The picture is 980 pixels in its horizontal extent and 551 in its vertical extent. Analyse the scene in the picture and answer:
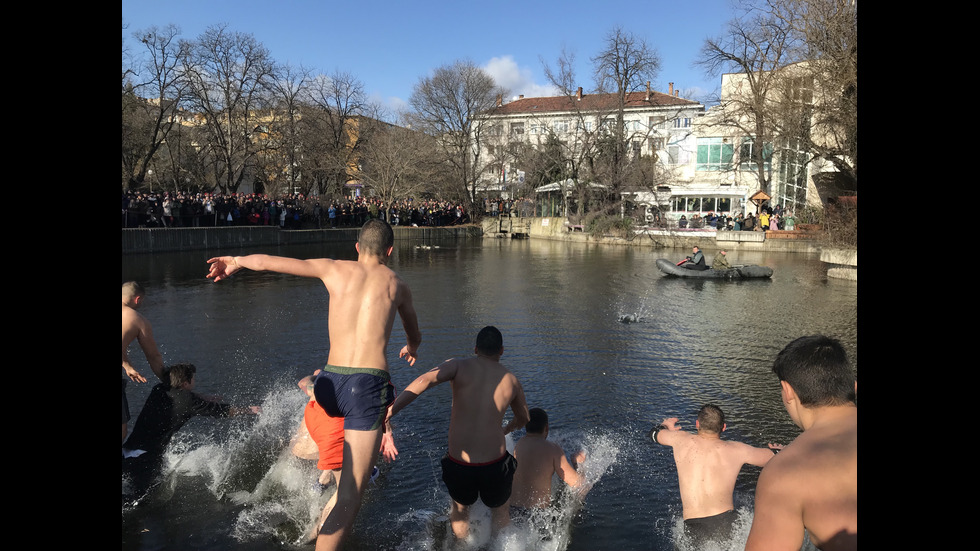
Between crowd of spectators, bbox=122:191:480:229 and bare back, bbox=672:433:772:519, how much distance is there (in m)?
24.6

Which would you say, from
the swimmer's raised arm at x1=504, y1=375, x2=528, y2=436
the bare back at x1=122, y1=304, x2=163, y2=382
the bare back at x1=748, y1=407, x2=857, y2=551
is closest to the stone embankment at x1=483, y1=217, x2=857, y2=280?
the swimmer's raised arm at x1=504, y1=375, x2=528, y2=436

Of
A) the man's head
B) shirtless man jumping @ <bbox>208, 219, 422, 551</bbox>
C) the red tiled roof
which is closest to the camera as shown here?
shirtless man jumping @ <bbox>208, 219, 422, 551</bbox>

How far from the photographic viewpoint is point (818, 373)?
2.62 meters

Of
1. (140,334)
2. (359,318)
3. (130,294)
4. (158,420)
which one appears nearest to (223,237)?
(130,294)

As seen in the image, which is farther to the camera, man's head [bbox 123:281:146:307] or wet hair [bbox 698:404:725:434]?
man's head [bbox 123:281:146:307]

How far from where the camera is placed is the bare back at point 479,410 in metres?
4.23

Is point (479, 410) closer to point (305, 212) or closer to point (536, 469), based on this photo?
point (536, 469)

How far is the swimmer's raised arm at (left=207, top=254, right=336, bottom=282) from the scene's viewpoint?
408cm

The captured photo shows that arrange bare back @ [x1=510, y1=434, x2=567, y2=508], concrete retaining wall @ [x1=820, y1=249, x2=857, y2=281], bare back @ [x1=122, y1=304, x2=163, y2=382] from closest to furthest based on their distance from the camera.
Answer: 1. bare back @ [x1=510, y1=434, x2=567, y2=508]
2. bare back @ [x1=122, y1=304, x2=163, y2=382]
3. concrete retaining wall @ [x1=820, y1=249, x2=857, y2=281]

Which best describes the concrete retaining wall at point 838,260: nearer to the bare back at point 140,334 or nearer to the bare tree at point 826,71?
the bare tree at point 826,71

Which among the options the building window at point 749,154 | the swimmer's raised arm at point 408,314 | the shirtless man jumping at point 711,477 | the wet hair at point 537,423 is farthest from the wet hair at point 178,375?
the building window at point 749,154

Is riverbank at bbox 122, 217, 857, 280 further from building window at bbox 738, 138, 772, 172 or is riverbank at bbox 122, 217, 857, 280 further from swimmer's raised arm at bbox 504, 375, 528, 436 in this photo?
swimmer's raised arm at bbox 504, 375, 528, 436
